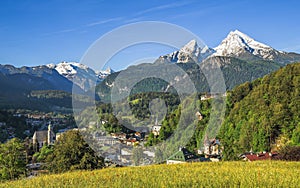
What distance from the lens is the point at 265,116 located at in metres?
47.3

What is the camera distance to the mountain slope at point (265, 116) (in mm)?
43812

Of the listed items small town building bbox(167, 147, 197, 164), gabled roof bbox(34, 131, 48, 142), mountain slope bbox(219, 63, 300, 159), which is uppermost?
mountain slope bbox(219, 63, 300, 159)

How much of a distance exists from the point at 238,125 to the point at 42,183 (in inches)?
1845

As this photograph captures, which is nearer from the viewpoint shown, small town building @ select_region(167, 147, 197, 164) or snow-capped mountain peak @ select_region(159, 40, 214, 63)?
snow-capped mountain peak @ select_region(159, 40, 214, 63)

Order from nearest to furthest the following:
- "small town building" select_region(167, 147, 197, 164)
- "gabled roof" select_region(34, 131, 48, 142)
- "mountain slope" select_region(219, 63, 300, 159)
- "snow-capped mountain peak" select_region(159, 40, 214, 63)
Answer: "snow-capped mountain peak" select_region(159, 40, 214, 63) < "small town building" select_region(167, 147, 197, 164) < "mountain slope" select_region(219, 63, 300, 159) < "gabled roof" select_region(34, 131, 48, 142)

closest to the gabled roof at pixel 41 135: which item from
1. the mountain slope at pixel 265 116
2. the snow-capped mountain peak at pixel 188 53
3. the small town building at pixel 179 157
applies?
the mountain slope at pixel 265 116

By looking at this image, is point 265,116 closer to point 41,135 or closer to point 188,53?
point 188,53

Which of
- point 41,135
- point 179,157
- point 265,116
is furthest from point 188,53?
point 41,135

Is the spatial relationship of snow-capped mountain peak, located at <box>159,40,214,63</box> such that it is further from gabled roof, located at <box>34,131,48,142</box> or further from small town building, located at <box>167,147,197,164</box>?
gabled roof, located at <box>34,131,48,142</box>

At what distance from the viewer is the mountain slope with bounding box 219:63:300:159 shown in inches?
1725

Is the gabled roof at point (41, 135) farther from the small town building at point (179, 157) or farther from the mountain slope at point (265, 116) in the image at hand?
the small town building at point (179, 157)

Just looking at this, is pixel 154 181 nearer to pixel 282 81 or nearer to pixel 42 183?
pixel 42 183

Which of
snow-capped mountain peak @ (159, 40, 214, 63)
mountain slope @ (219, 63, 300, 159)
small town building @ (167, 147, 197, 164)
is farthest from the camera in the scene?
mountain slope @ (219, 63, 300, 159)

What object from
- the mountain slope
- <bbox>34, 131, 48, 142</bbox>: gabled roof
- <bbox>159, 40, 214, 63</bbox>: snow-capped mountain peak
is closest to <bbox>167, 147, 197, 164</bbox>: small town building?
<bbox>159, 40, 214, 63</bbox>: snow-capped mountain peak
